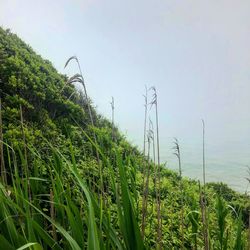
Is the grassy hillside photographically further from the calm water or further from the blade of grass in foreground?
the calm water

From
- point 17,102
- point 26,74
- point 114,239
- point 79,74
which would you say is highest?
point 26,74

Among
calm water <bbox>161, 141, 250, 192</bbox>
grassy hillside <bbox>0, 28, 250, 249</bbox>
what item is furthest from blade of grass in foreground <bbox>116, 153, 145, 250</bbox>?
calm water <bbox>161, 141, 250, 192</bbox>

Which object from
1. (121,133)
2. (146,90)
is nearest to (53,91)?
(121,133)

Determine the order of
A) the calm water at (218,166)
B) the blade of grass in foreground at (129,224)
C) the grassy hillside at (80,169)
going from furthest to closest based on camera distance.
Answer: the calm water at (218,166)
the grassy hillside at (80,169)
the blade of grass in foreground at (129,224)

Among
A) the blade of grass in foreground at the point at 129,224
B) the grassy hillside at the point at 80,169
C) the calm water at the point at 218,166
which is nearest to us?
the blade of grass in foreground at the point at 129,224

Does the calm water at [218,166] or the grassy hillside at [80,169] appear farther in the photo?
the calm water at [218,166]

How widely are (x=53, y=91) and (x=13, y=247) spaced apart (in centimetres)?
332

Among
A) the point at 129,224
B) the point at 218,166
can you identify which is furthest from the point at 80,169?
the point at 218,166

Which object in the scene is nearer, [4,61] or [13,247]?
[13,247]

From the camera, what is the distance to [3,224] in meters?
1.09

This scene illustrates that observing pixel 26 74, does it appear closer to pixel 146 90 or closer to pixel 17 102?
pixel 17 102

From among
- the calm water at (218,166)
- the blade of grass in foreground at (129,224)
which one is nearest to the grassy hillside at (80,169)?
the blade of grass in foreground at (129,224)

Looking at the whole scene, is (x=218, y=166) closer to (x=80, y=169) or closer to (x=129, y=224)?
(x=80, y=169)

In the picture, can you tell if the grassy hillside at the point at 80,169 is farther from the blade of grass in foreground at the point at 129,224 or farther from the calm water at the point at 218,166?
the calm water at the point at 218,166
